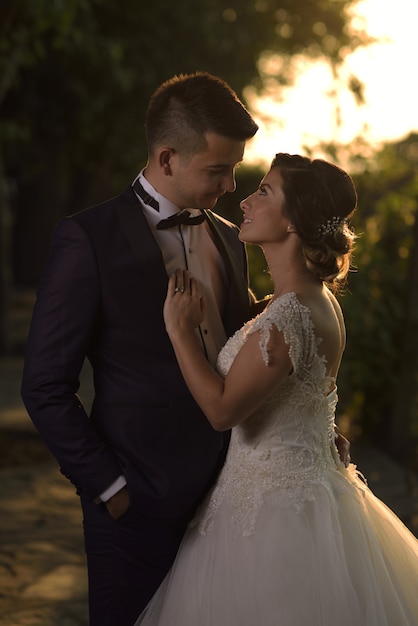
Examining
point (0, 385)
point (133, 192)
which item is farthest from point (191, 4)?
point (133, 192)

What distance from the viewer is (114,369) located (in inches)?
122

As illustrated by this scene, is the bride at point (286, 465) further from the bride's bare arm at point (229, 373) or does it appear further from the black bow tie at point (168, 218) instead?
the black bow tie at point (168, 218)

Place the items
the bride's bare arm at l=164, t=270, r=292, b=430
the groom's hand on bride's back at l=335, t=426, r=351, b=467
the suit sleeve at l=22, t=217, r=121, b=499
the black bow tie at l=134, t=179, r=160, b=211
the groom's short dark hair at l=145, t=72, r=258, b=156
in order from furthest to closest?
the groom's hand on bride's back at l=335, t=426, r=351, b=467
the black bow tie at l=134, t=179, r=160, b=211
the groom's short dark hair at l=145, t=72, r=258, b=156
the suit sleeve at l=22, t=217, r=121, b=499
the bride's bare arm at l=164, t=270, r=292, b=430

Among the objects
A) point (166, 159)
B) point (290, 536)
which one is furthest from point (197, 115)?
point (290, 536)

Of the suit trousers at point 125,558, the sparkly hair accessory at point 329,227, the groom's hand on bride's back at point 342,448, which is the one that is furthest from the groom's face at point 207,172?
the suit trousers at point 125,558

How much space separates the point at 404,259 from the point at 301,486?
4.54 meters

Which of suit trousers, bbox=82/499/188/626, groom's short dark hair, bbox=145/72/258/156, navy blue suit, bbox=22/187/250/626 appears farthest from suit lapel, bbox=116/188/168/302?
suit trousers, bbox=82/499/188/626

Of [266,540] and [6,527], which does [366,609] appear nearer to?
[266,540]

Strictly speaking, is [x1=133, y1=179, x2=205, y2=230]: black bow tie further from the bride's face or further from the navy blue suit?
the bride's face

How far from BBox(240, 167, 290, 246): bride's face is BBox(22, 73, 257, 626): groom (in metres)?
0.16

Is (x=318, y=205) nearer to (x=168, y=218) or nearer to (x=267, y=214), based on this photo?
(x=267, y=214)

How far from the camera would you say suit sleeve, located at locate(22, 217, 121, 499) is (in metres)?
3.00

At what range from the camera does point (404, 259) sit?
7379 millimetres

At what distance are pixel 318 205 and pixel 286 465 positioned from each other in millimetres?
802
